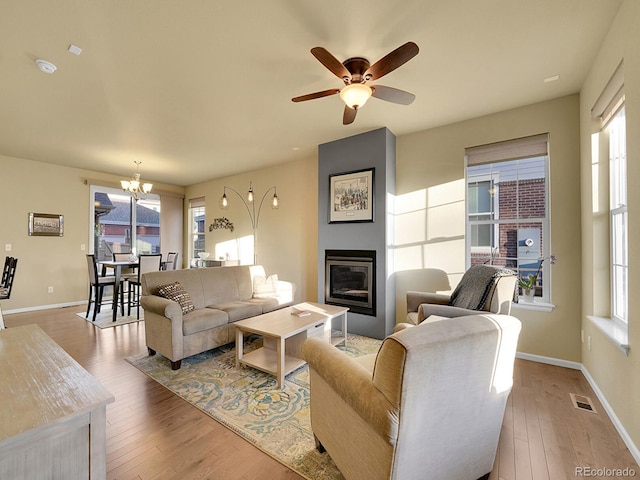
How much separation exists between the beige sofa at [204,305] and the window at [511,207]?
8.83ft

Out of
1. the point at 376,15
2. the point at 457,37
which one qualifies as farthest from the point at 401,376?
the point at 457,37

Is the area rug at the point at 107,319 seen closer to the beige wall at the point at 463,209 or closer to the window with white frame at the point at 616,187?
the beige wall at the point at 463,209

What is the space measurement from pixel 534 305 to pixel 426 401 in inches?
111

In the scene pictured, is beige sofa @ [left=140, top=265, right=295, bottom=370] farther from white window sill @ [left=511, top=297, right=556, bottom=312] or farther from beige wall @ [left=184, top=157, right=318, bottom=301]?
white window sill @ [left=511, top=297, right=556, bottom=312]

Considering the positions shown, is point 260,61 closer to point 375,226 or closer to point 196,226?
point 375,226

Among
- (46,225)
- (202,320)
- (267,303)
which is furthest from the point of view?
(46,225)

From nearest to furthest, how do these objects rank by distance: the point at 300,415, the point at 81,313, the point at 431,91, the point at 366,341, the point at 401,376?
1. the point at 401,376
2. the point at 300,415
3. the point at 431,91
4. the point at 366,341
5. the point at 81,313

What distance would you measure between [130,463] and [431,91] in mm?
3833

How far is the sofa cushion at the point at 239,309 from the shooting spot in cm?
335

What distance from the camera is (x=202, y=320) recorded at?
9.80 ft

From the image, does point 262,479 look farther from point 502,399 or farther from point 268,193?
point 268,193

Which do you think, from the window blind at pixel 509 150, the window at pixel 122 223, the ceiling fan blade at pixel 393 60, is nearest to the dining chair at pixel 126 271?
the window at pixel 122 223

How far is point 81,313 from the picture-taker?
16.5 ft

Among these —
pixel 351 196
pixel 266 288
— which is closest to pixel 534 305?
pixel 351 196
